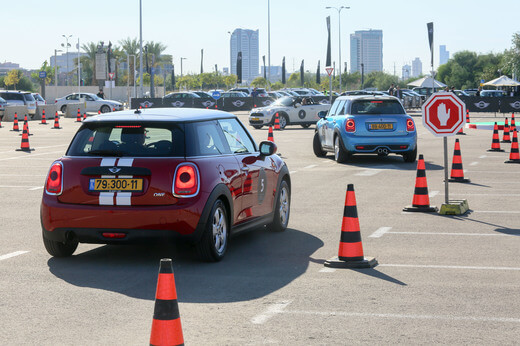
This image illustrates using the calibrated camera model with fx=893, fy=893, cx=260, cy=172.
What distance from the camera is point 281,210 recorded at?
10180mm

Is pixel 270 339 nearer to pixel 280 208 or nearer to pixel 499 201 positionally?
pixel 280 208

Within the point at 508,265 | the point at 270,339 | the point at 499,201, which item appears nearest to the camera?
the point at 270,339

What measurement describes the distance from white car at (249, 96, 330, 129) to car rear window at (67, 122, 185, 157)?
2989cm

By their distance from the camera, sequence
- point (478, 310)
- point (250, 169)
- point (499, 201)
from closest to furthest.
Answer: point (478, 310) → point (250, 169) → point (499, 201)

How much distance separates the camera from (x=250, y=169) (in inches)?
358

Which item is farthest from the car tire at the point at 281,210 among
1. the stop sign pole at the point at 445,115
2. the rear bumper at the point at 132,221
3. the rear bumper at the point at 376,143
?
the rear bumper at the point at 376,143

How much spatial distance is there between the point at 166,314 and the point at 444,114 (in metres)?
8.11

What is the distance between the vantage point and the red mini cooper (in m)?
7.89

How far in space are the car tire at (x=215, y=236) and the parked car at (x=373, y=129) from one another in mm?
11507

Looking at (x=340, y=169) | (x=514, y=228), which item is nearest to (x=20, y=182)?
(x=340, y=169)

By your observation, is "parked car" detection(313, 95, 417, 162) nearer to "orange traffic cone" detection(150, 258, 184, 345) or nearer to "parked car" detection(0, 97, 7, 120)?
"orange traffic cone" detection(150, 258, 184, 345)

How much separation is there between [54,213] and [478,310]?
3927 millimetres

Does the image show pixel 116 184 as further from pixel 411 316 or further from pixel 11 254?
pixel 411 316

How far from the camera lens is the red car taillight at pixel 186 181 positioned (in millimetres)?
7902
